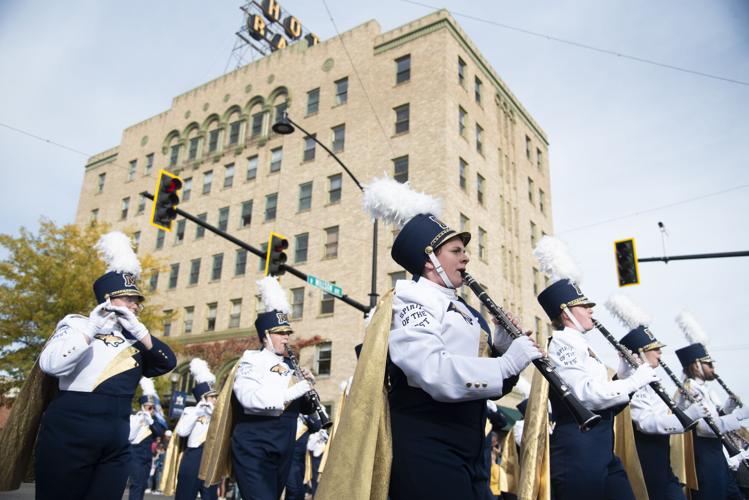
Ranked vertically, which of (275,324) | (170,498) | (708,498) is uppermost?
(275,324)

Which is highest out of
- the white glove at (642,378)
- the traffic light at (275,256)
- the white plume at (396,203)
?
the traffic light at (275,256)

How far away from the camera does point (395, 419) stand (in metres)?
3.51

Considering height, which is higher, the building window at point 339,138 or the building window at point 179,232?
the building window at point 339,138

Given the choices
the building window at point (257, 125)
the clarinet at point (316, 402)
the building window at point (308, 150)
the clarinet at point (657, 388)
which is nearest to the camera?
the clarinet at point (657, 388)

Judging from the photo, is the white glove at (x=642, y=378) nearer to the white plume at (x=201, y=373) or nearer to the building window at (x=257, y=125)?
the white plume at (x=201, y=373)

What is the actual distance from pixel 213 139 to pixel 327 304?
1666 cm

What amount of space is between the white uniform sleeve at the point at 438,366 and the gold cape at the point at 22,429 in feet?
12.0

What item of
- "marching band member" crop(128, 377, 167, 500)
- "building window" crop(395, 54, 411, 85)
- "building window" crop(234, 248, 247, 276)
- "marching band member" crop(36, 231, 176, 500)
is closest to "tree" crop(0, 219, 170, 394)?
"building window" crop(234, 248, 247, 276)

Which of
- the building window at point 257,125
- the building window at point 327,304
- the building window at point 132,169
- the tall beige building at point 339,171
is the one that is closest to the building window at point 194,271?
the tall beige building at point 339,171

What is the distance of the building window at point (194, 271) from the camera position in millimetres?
38469

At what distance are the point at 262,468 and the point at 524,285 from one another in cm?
3058

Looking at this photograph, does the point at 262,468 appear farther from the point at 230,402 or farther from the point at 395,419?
the point at 395,419

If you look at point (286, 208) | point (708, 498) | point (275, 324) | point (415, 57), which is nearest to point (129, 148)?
point (286, 208)

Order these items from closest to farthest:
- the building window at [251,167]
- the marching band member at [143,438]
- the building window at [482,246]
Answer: the marching band member at [143,438], the building window at [482,246], the building window at [251,167]
